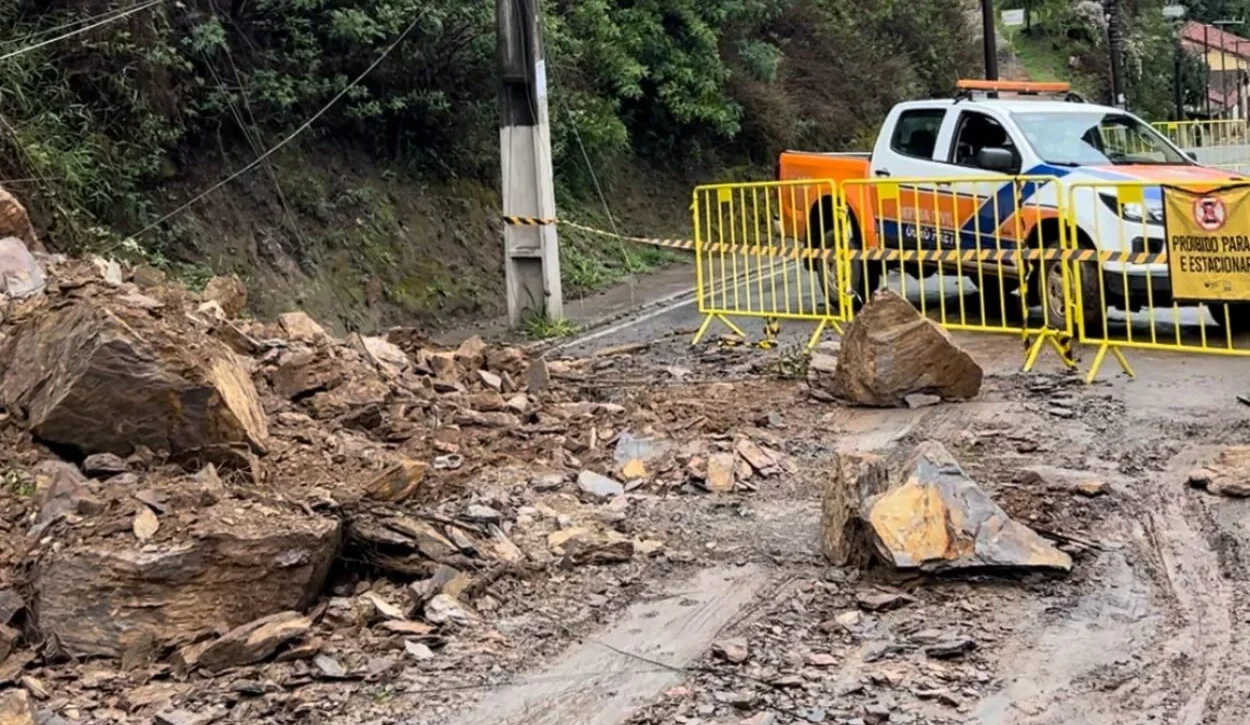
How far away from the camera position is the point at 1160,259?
31.9ft

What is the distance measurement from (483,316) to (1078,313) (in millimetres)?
7899

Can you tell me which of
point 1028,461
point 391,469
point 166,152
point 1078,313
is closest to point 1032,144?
point 1078,313

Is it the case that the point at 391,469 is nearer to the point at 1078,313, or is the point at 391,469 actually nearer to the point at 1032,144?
the point at 1078,313

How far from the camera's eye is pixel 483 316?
1611cm

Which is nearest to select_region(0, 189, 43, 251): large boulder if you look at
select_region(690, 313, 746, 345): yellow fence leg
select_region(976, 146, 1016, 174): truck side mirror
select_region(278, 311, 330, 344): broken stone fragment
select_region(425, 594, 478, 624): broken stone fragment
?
select_region(278, 311, 330, 344): broken stone fragment

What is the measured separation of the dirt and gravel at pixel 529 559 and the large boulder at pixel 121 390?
0.6 inches

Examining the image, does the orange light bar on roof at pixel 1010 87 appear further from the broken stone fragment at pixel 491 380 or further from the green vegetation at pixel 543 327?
the broken stone fragment at pixel 491 380

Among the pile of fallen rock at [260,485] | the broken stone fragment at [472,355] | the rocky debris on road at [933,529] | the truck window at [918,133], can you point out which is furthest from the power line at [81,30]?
the rocky debris on road at [933,529]

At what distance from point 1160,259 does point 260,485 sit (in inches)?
254

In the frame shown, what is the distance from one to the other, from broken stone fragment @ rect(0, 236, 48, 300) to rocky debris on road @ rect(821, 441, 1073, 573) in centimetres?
528

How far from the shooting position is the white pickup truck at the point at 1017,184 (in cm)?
1055

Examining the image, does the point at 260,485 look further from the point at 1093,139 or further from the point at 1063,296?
the point at 1093,139

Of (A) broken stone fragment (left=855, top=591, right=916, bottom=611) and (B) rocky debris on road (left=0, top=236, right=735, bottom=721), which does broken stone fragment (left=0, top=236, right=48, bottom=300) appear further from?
(A) broken stone fragment (left=855, top=591, right=916, bottom=611)

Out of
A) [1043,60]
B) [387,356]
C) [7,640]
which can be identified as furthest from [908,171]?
[1043,60]
